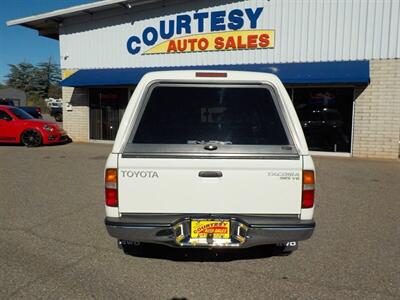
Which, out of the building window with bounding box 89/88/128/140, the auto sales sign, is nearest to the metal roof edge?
the auto sales sign

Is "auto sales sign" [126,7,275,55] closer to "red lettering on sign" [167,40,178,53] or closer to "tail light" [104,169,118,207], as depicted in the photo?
"red lettering on sign" [167,40,178,53]

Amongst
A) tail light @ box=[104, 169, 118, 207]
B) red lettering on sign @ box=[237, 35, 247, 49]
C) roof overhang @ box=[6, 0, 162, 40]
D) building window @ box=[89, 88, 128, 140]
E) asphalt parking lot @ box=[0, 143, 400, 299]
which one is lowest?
asphalt parking lot @ box=[0, 143, 400, 299]

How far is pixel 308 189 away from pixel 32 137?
13.3 meters

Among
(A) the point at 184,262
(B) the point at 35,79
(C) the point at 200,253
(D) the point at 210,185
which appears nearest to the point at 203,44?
(C) the point at 200,253

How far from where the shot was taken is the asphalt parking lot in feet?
10.7

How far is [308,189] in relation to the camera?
10.5ft

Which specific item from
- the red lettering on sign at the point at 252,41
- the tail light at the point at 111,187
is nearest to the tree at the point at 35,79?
the red lettering on sign at the point at 252,41

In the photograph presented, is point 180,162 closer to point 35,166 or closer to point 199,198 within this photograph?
point 199,198

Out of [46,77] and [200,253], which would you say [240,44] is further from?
[46,77]

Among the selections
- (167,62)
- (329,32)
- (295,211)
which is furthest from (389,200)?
(167,62)

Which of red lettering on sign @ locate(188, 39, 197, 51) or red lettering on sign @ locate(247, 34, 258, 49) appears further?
red lettering on sign @ locate(188, 39, 197, 51)

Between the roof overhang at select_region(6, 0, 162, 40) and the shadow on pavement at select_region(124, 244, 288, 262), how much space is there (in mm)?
12308

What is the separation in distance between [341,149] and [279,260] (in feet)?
30.5

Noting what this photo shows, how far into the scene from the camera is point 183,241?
3.22m
